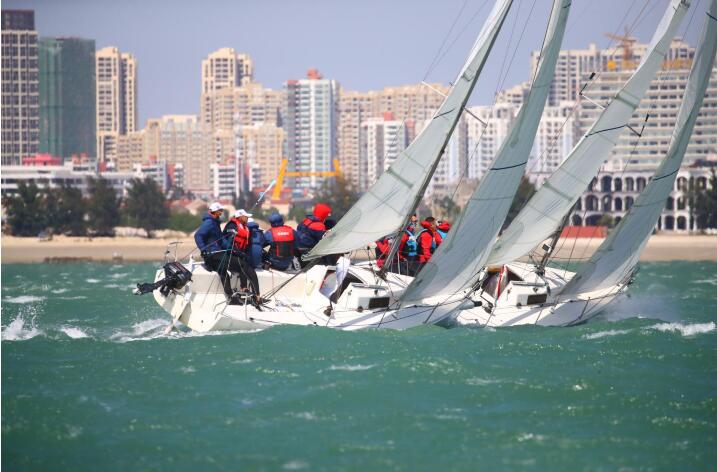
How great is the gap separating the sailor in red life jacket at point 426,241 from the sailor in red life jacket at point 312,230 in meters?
1.95

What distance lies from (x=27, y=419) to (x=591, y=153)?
12.7 meters

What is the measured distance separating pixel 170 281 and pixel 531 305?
703 cm

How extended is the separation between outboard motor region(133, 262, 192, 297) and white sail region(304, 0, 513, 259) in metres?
2.52

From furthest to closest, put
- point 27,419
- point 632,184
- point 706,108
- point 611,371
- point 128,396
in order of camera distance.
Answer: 1. point 706,108
2. point 632,184
3. point 611,371
4. point 128,396
5. point 27,419

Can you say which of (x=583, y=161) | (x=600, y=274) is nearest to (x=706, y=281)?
(x=600, y=274)

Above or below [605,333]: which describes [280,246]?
above

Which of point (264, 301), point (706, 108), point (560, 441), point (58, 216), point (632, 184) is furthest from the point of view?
point (706, 108)

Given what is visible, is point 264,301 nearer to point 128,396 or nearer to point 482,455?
point 128,396

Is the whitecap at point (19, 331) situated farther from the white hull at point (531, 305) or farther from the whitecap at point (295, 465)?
the whitecap at point (295, 465)

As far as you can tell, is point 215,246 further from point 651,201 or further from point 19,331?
point 651,201

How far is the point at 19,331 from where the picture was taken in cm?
2480

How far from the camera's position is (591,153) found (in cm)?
2434

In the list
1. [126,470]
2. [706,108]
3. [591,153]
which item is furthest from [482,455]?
[706,108]

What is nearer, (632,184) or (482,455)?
(482,455)
